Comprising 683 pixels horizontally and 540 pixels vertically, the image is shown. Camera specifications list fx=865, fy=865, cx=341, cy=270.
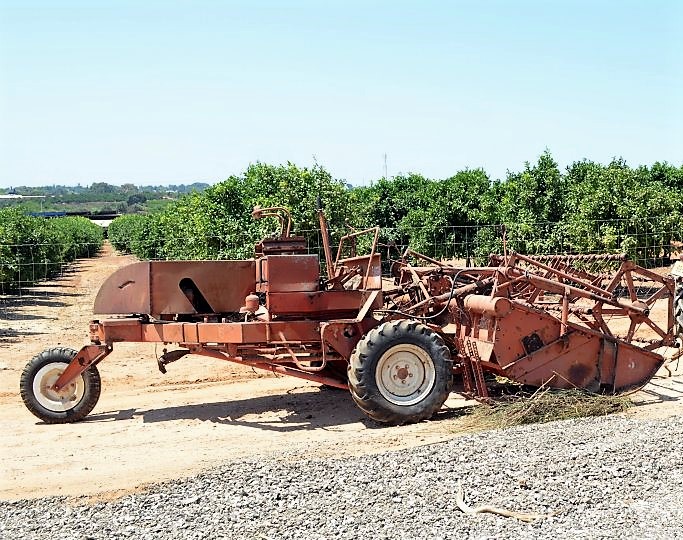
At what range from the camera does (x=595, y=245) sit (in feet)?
66.1

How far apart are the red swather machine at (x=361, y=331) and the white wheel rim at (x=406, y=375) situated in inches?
0.4

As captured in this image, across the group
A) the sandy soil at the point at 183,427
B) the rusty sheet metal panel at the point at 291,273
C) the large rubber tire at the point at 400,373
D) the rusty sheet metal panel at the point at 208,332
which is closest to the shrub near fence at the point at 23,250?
the sandy soil at the point at 183,427

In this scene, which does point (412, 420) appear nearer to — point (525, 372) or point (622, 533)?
point (525, 372)

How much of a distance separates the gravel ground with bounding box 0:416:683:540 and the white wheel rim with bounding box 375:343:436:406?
1.40 metres

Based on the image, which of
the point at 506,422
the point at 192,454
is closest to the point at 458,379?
the point at 506,422

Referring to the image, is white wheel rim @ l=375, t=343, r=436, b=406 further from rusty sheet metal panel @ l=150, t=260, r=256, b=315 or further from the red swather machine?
rusty sheet metal panel @ l=150, t=260, r=256, b=315

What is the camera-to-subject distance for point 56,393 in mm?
9211

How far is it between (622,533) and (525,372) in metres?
3.39

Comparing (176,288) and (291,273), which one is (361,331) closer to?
(291,273)

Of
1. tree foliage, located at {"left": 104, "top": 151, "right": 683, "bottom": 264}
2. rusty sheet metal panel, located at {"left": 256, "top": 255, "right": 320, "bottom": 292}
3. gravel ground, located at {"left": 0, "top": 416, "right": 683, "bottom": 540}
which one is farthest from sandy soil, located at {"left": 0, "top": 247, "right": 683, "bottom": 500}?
tree foliage, located at {"left": 104, "top": 151, "right": 683, "bottom": 264}

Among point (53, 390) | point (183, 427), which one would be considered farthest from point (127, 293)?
point (183, 427)

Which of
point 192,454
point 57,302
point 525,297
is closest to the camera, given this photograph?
point 192,454

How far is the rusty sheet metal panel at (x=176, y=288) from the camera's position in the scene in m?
9.16

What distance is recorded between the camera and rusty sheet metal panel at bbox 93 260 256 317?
916 centimetres
